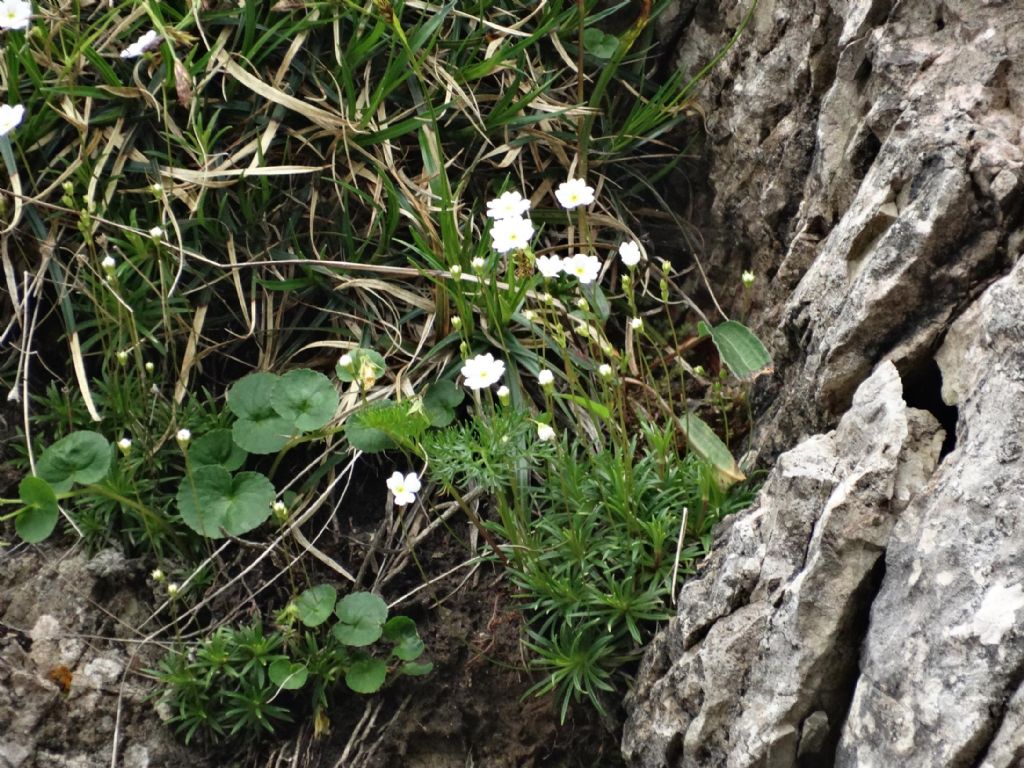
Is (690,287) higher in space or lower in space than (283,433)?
higher

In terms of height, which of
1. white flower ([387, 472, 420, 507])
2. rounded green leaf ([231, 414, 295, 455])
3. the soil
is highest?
white flower ([387, 472, 420, 507])

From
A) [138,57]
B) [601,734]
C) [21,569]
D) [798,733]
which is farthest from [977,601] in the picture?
[138,57]

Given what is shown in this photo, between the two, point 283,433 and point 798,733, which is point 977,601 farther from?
point 283,433

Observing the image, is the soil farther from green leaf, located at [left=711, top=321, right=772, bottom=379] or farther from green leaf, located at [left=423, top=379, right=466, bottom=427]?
green leaf, located at [left=711, top=321, right=772, bottom=379]

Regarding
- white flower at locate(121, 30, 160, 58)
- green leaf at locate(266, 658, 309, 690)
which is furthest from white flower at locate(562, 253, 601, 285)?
white flower at locate(121, 30, 160, 58)

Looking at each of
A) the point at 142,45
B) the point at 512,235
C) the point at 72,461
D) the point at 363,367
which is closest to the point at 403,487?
the point at 363,367

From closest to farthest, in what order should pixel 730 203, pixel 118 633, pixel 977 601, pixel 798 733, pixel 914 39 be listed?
pixel 977 601 → pixel 798 733 → pixel 914 39 → pixel 118 633 → pixel 730 203
